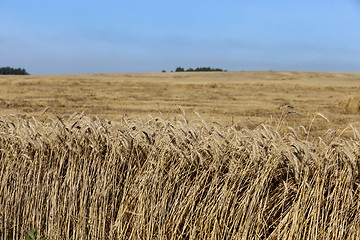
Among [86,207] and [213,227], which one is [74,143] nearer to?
[86,207]

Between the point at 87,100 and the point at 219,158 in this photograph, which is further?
the point at 87,100

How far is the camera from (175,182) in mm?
3371

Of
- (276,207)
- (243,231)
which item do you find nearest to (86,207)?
(243,231)

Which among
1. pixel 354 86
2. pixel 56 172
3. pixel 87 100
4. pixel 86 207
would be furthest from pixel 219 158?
pixel 354 86

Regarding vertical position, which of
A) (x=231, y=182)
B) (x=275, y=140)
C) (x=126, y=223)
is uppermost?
(x=275, y=140)

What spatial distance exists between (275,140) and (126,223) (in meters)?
1.40

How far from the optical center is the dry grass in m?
3.13

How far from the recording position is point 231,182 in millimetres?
3219

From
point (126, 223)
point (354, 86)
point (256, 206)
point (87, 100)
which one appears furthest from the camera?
point (354, 86)

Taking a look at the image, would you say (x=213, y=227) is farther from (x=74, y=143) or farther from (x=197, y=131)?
(x=74, y=143)

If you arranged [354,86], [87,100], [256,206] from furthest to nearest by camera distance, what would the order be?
[354,86] < [87,100] < [256,206]

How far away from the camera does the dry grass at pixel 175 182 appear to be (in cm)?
313

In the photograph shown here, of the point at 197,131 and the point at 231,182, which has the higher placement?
the point at 197,131

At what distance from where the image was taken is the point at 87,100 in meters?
16.6
